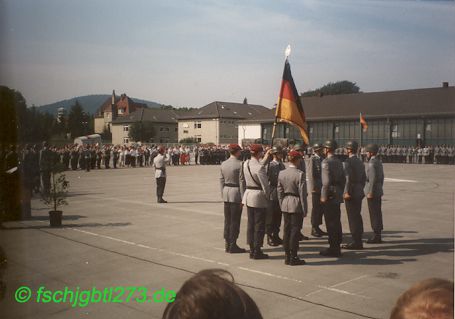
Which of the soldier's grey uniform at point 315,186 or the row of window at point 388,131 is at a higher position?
the row of window at point 388,131

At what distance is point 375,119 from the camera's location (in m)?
41.0

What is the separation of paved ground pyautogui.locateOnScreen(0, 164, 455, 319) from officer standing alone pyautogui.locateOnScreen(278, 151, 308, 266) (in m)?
0.27

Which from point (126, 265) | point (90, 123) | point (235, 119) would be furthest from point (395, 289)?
point (235, 119)

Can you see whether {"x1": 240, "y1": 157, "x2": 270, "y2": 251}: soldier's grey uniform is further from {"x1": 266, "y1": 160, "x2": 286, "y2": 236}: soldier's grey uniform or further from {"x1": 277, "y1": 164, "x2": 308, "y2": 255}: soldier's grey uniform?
{"x1": 266, "y1": 160, "x2": 286, "y2": 236}: soldier's grey uniform

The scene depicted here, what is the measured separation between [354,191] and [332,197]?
73cm

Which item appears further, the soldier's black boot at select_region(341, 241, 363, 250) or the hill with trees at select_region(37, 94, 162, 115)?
the soldier's black boot at select_region(341, 241, 363, 250)

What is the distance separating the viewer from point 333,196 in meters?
7.06

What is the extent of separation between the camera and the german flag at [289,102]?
702 cm

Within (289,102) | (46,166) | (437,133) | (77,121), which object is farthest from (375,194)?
(437,133)

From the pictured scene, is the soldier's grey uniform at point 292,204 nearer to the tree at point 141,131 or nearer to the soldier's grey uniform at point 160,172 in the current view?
the tree at point 141,131

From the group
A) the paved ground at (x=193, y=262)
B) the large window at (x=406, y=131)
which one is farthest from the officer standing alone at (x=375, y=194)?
the large window at (x=406, y=131)

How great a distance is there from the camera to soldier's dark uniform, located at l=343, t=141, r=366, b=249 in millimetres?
7391

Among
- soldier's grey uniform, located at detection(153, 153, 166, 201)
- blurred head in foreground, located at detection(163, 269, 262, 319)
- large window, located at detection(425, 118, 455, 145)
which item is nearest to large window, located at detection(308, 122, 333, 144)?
large window, located at detection(425, 118, 455, 145)

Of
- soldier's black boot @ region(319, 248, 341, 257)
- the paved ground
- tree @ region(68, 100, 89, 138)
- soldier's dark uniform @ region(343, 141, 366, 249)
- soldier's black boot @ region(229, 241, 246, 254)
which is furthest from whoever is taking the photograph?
soldier's dark uniform @ region(343, 141, 366, 249)
